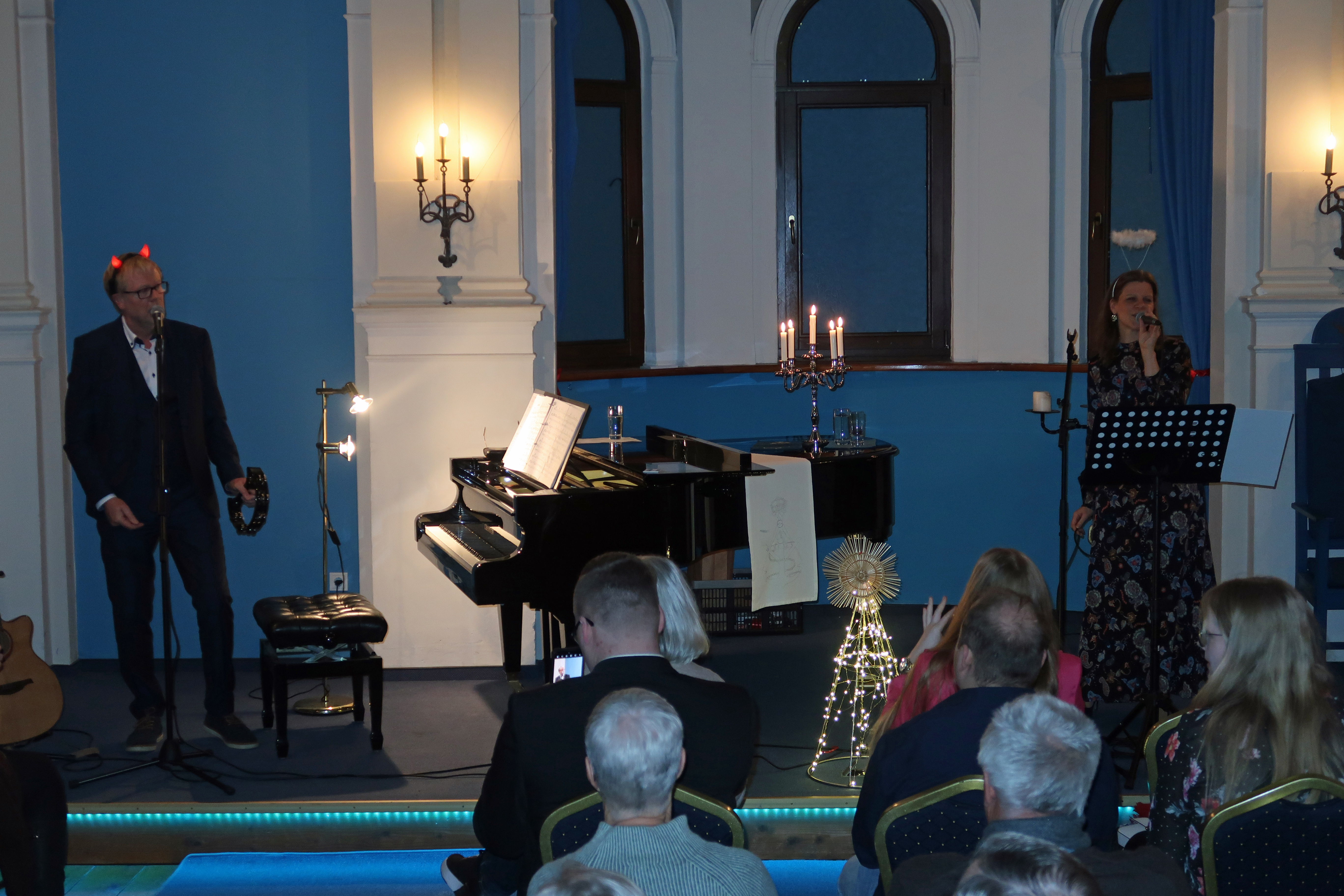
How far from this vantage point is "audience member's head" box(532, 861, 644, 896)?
1394 mm

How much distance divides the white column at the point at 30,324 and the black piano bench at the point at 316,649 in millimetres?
1442

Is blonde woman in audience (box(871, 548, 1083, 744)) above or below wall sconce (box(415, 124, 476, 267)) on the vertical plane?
below

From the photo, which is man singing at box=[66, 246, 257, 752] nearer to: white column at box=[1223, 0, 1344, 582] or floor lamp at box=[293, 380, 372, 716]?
floor lamp at box=[293, 380, 372, 716]

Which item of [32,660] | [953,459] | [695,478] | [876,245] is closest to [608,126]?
[876,245]

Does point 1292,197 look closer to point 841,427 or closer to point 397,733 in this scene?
point 841,427

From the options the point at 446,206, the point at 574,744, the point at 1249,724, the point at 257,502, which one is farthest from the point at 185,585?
the point at 1249,724

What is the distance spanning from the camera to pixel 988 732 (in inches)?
79.7

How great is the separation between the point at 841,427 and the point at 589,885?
4949mm

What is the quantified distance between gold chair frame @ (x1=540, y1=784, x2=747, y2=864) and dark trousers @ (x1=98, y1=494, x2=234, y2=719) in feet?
8.97

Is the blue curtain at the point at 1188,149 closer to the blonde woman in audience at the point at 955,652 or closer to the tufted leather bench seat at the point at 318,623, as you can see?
the blonde woman in audience at the point at 955,652

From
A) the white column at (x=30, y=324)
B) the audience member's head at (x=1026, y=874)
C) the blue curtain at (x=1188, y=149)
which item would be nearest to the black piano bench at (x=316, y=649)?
the white column at (x=30, y=324)

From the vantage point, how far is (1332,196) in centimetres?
560

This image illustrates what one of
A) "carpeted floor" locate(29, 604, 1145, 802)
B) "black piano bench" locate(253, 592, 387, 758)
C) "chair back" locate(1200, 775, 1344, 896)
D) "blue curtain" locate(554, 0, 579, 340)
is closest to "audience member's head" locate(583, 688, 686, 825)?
"chair back" locate(1200, 775, 1344, 896)

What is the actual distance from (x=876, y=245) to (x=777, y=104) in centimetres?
92
